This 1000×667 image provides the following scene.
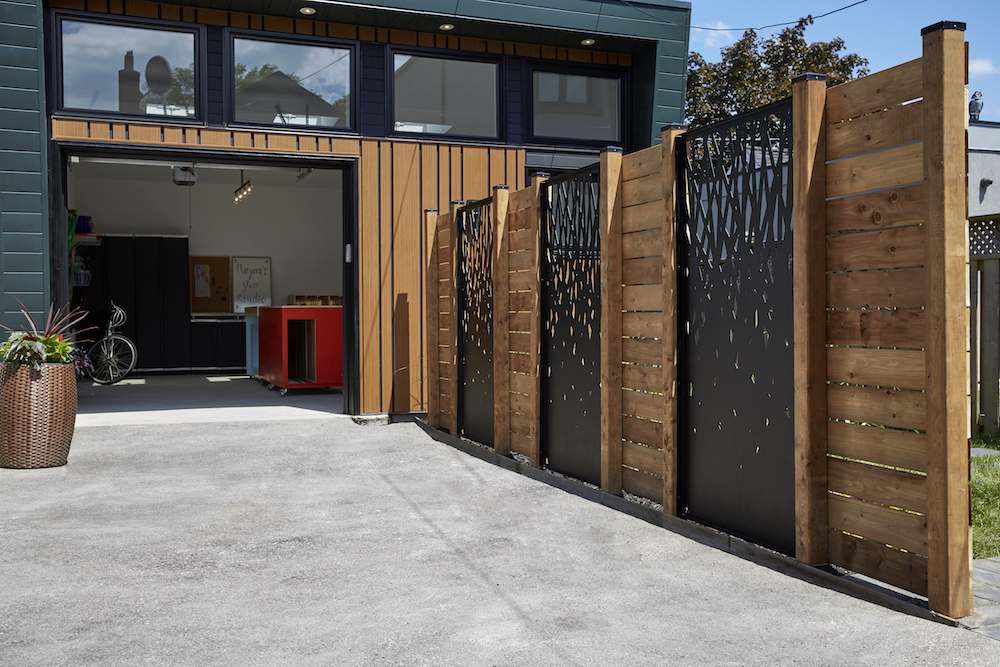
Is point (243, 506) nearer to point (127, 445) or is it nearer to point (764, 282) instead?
point (127, 445)

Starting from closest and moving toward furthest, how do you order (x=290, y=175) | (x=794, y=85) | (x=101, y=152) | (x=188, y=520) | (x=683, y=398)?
(x=794, y=85) → (x=683, y=398) → (x=188, y=520) → (x=101, y=152) → (x=290, y=175)

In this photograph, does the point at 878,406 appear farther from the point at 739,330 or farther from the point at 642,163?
the point at 642,163

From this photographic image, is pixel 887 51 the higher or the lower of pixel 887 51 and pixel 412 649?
the higher

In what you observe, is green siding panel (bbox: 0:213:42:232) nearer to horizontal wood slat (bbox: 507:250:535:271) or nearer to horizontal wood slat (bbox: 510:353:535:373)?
horizontal wood slat (bbox: 507:250:535:271)

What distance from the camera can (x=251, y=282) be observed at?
14578mm

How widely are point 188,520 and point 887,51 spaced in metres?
18.6

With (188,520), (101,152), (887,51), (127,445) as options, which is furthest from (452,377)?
(887,51)

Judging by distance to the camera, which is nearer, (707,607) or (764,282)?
(707,607)

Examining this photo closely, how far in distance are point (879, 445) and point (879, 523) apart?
0.25 m

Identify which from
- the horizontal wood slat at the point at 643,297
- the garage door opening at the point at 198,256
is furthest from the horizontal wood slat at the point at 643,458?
the garage door opening at the point at 198,256

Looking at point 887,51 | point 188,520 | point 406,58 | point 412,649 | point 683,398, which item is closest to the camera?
point 412,649

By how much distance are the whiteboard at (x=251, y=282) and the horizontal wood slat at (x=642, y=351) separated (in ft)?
36.4

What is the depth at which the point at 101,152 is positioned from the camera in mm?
6938

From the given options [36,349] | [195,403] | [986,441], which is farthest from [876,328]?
[195,403]
